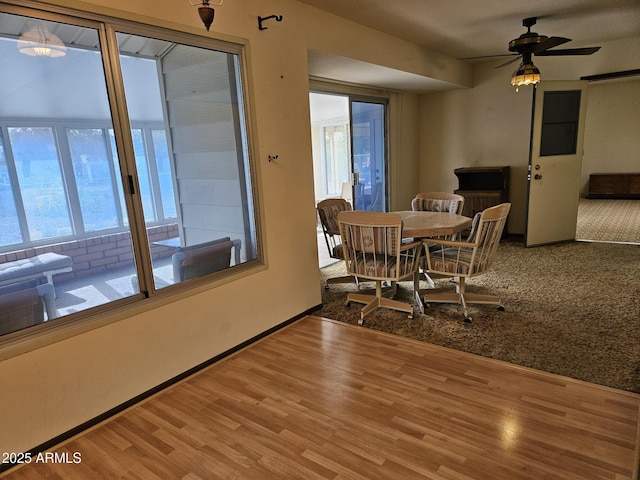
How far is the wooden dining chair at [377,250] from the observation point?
300 cm

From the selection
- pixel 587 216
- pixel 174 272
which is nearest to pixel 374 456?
pixel 174 272

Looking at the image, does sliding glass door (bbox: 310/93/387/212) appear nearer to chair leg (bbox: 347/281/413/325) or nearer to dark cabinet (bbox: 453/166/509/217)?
dark cabinet (bbox: 453/166/509/217)

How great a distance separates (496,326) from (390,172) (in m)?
3.32

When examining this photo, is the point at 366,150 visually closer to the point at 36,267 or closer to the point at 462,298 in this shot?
the point at 462,298

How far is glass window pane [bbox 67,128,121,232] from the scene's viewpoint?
205 cm

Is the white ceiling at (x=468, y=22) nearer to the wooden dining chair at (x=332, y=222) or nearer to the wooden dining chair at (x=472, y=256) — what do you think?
the wooden dining chair at (x=332, y=222)

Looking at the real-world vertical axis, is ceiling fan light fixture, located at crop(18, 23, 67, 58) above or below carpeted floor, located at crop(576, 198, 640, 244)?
above

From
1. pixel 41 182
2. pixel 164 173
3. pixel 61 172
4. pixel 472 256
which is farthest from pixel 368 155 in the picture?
pixel 41 182

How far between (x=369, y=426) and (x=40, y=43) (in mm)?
2472

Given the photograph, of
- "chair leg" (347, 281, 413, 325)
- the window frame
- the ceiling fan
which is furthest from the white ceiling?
"chair leg" (347, 281, 413, 325)

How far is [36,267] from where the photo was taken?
1938mm

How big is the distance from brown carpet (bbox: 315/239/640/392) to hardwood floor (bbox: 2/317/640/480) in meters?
0.23

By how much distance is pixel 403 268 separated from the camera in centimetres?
313

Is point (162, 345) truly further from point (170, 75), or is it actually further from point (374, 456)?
point (170, 75)
